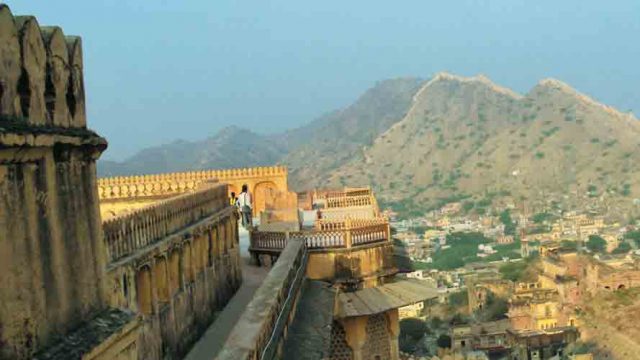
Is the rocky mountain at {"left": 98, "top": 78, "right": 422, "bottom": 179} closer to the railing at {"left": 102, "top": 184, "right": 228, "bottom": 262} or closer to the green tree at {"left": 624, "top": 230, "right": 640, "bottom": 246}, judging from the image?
the green tree at {"left": 624, "top": 230, "right": 640, "bottom": 246}

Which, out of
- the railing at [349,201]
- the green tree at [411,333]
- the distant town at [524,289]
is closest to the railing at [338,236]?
the railing at [349,201]

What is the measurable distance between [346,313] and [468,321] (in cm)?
5089

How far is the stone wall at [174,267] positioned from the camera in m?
9.17

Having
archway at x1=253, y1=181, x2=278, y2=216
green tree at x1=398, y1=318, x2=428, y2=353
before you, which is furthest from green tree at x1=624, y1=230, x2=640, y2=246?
archway at x1=253, y1=181, x2=278, y2=216

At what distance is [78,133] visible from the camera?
4129 millimetres

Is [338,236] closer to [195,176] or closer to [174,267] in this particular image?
[174,267]

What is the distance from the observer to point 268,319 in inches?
287

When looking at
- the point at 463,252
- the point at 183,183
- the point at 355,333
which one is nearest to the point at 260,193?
the point at 183,183

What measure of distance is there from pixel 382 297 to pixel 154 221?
206 inches

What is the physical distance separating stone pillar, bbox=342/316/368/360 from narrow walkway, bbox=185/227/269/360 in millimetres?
1757

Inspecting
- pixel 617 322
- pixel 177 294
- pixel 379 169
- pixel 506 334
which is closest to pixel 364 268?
pixel 177 294

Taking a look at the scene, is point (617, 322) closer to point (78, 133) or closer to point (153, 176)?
point (153, 176)

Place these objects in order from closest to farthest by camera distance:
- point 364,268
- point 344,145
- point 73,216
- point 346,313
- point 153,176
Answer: point 73,216 → point 346,313 → point 364,268 → point 153,176 → point 344,145

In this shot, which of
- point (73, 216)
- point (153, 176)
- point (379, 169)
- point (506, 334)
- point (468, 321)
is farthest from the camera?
point (379, 169)
